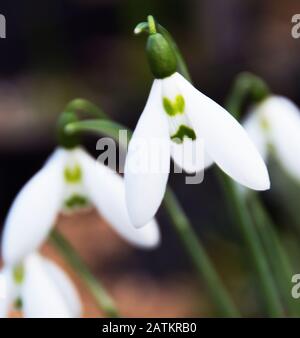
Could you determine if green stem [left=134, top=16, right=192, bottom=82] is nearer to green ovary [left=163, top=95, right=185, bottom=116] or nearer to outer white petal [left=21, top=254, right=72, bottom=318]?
green ovary [left=163, top=95, right=185, bottom=116]

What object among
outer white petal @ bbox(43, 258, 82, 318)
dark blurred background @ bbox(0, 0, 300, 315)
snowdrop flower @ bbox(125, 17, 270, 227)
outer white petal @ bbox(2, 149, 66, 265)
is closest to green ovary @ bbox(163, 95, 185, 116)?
snowdrop flower @ bbox(125, 17, 270, 227)

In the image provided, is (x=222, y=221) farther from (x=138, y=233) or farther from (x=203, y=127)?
(x=203, y=127)

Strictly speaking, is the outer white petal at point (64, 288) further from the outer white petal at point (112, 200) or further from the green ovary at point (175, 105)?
the green ovary at point (175, 105)

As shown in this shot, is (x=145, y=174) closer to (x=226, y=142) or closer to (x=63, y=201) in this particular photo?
(x=226, y=142)

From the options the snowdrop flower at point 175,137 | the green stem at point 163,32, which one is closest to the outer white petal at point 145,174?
the snowdrop flower at point 175,137

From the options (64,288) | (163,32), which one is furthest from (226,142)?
(64,288)

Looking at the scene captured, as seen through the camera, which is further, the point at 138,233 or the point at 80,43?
the point at 80,43

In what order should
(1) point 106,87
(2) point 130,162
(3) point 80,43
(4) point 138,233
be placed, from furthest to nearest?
(3) point 80,43
(1) point 106,87
(4) point 138,233
(2) point 130,162

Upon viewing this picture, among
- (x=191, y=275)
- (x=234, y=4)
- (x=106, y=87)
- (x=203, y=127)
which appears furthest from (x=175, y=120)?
(x=234, y=4)
